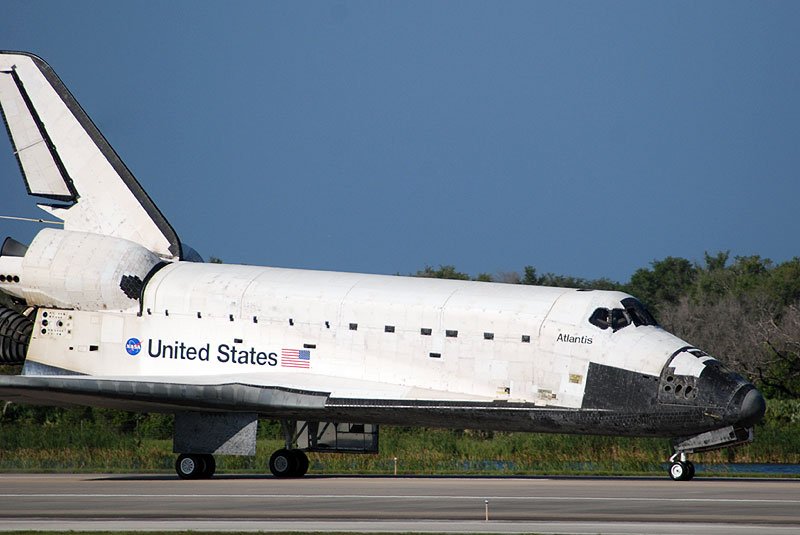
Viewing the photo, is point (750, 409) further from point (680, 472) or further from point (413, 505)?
point (413, 505)

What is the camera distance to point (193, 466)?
17.6 m

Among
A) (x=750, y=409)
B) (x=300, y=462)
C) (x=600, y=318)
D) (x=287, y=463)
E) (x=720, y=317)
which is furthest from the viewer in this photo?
(x=720, y=317)

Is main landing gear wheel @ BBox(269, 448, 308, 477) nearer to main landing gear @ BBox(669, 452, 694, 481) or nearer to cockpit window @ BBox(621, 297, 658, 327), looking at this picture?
cockpit window @ BBox(621, 297, 658, 327)

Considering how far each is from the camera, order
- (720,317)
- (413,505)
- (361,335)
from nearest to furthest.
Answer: (413,505) → (361,335) → (720,317)

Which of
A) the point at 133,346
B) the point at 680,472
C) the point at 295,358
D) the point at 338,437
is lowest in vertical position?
the point at 680,472

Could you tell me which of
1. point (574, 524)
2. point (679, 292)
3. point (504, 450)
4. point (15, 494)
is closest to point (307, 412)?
point (15, 494)

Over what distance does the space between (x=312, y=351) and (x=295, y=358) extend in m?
0.32

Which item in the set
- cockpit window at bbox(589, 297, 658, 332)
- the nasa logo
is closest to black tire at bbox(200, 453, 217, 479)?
the nasa logo

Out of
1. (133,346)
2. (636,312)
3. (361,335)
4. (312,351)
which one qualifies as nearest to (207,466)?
(133,346)

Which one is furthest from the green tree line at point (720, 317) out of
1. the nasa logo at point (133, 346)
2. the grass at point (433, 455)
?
the nasa logo at point (133, 346)

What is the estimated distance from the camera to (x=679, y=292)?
6556 cm

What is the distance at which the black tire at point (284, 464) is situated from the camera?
1816 centimetres

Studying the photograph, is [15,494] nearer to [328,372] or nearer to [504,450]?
[328,372]

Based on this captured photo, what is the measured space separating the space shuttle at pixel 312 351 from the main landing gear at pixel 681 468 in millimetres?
30
